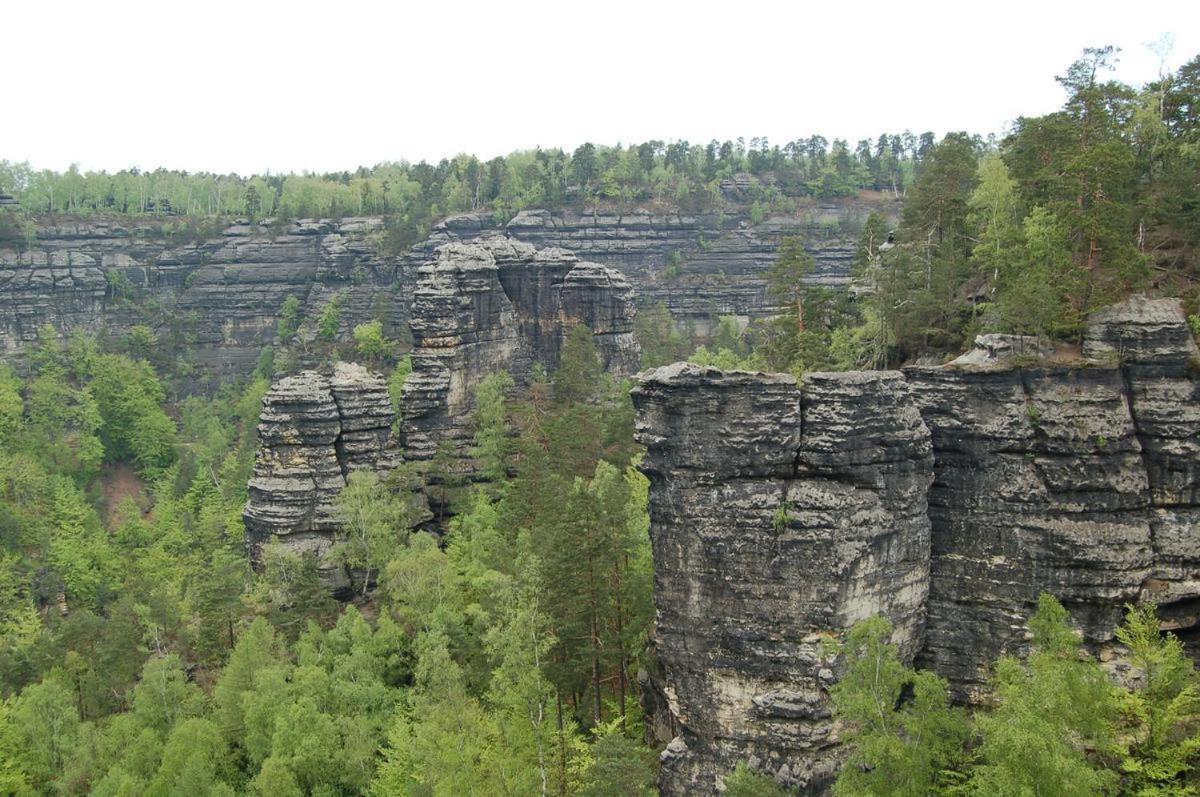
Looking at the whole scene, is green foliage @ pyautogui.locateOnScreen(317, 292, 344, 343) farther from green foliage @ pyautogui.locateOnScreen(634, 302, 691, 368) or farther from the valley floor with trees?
Answer: the valley floor with trees

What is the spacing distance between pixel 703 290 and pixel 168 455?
5678cm

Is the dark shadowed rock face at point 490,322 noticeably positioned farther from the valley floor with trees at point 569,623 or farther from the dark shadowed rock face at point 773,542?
the dark shadowed rock face at point 773,542

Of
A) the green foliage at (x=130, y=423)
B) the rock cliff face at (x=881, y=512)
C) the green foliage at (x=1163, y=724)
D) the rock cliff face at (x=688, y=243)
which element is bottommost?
the green foliage at (x=130, y=423)

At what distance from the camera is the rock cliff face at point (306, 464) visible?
4997cm

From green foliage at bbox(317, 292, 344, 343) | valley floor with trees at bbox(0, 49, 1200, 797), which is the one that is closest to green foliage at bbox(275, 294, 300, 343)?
green foliage at bbox(317, 292, 344, 343)

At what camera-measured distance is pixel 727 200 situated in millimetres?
111500

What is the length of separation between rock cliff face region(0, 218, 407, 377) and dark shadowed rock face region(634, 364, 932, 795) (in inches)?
2866

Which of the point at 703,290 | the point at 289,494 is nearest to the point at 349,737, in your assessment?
the point at 289,494

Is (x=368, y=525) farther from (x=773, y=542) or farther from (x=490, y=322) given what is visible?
(x=773, y=542)

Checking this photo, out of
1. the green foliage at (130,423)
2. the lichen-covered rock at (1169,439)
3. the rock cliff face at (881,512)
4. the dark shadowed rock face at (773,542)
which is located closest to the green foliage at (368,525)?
the dark shadowed rock face at (773,542)

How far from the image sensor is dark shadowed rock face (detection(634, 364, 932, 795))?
1056 inches

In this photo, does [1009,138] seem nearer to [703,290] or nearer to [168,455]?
[703,290]

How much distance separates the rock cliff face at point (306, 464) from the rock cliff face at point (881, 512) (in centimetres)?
2720

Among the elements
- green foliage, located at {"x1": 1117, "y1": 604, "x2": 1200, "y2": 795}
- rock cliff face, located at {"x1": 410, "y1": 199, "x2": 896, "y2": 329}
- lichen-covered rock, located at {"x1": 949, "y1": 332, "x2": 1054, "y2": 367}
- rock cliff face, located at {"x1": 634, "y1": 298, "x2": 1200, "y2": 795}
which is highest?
rock cliff face, located at {"x1": 410, "y1": 199, "x2": 896, "y2": 329}
